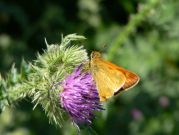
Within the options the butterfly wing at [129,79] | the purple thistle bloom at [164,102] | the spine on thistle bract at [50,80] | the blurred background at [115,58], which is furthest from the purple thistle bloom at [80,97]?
the purple thistle bloom at [164,102]

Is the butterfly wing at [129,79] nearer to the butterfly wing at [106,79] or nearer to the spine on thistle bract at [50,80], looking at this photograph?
the butterfly wing at [106,79]

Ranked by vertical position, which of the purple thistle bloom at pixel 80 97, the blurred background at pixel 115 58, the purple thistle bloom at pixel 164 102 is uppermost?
the purple thistle bloom at pixel 80 97

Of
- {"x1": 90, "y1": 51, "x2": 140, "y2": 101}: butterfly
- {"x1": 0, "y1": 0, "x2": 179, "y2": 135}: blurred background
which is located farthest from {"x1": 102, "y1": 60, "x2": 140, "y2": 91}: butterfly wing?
{"x1": 0, "y1": 0, "x2": 179, "y2": 135}: blurred background

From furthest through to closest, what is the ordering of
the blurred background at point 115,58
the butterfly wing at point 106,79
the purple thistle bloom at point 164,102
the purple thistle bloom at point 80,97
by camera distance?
the purple thistle bloom at point 164,102 → the blurred background at point 115,58 → the purple thistle bloom at point 80,97 → the butterfly wing at point 106,79

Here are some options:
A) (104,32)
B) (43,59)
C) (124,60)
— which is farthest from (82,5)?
(43,59)

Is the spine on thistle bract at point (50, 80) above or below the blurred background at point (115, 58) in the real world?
above
